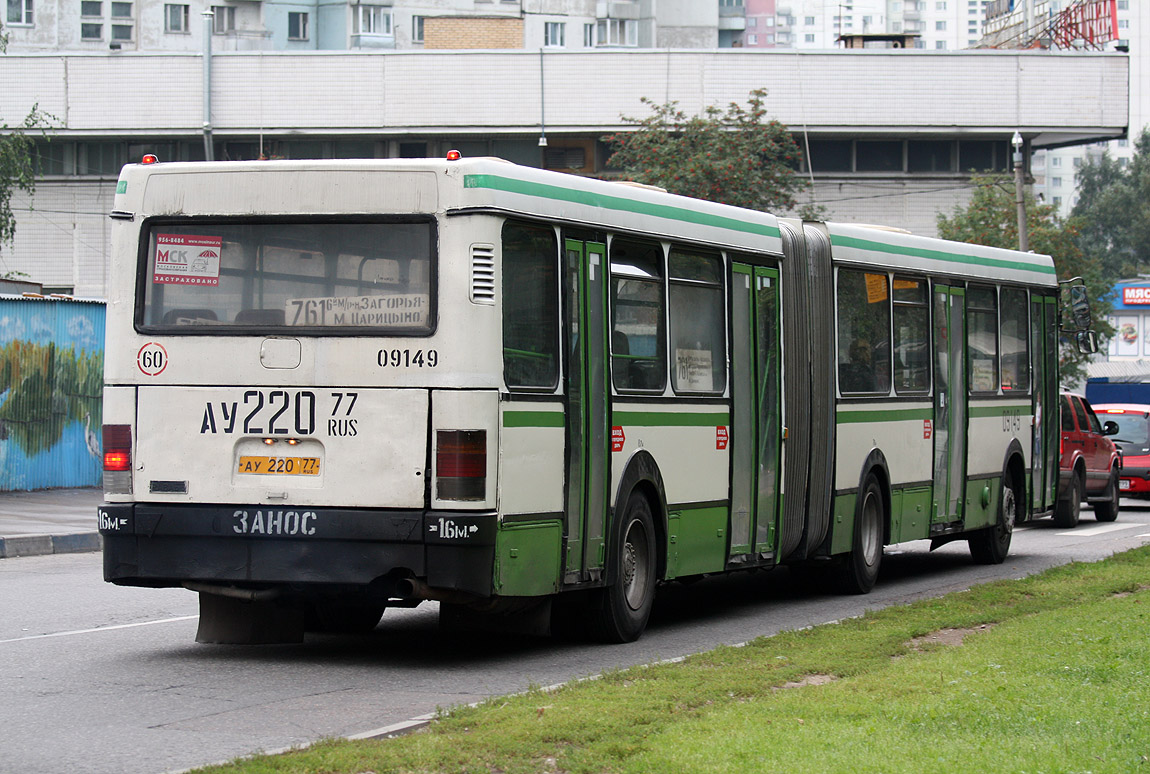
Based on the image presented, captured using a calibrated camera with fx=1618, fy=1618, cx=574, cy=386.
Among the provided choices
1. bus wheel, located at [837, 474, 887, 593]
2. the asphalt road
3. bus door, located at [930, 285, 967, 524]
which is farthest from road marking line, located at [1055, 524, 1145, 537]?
bus wheel, located at [837, 474, 887, 593]

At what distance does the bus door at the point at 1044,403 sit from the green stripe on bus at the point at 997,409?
0.37 meters

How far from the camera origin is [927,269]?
53.4ft

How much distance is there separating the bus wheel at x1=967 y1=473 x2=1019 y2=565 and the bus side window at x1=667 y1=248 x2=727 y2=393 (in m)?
7.03

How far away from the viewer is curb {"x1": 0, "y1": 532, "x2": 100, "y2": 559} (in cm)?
1766

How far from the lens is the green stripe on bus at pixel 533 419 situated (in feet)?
31.1

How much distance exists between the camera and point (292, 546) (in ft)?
30.9

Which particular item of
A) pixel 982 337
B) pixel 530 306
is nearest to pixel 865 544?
pixel 982 337

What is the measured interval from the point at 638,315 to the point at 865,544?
5070 mm

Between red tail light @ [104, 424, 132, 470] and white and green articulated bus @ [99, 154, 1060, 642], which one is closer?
white and green articulated bus @ [99, 154, 1060, 642]

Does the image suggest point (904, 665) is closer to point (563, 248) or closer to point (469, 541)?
point (469, 541)

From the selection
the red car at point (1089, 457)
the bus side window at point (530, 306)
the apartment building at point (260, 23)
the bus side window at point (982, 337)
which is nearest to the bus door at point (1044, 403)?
the bus side window at point (982, 337)

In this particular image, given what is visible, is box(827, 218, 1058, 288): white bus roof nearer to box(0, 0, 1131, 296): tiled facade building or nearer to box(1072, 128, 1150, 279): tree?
box(0, 0, 1131, 296): tiled facade building

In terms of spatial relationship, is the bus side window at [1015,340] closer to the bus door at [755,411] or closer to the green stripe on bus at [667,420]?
the bus door at [755,411]

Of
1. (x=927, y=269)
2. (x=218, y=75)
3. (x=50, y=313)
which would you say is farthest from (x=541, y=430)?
(x=218, y=75)
